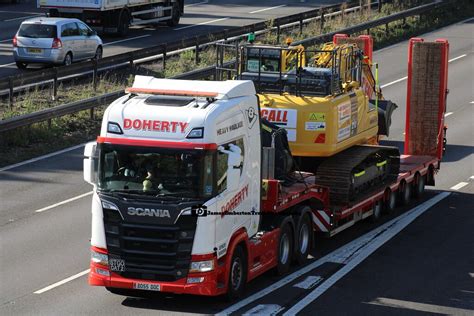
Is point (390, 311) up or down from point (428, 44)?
down

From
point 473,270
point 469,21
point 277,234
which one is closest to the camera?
point 277,234

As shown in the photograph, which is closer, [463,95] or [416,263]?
[416,263]

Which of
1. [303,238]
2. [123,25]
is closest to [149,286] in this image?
[303,238]

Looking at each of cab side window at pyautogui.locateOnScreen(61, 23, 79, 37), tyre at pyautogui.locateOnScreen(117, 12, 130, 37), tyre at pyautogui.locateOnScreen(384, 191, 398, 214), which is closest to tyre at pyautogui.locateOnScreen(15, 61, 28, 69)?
cab side window at pyautogui.locateOnScreen(61, 23, 79, 37)

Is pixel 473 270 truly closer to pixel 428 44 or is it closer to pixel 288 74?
pixel 288 74

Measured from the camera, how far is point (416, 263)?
18.3 meters

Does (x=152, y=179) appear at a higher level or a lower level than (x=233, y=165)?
lower

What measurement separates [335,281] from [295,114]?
321 cm

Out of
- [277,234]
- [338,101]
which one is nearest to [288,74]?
[338,101]

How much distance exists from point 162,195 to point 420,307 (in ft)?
13.2

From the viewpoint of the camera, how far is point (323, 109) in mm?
18812

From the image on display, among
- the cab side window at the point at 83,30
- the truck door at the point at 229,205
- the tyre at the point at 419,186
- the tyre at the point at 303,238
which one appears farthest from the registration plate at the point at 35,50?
the truck door at the point at 229,205

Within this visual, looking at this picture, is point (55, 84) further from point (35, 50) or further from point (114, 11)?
point (114, 11)

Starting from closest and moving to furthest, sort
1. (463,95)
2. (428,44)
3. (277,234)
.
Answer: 1. (277,234)
2. (428,44)
3. (463,95)
